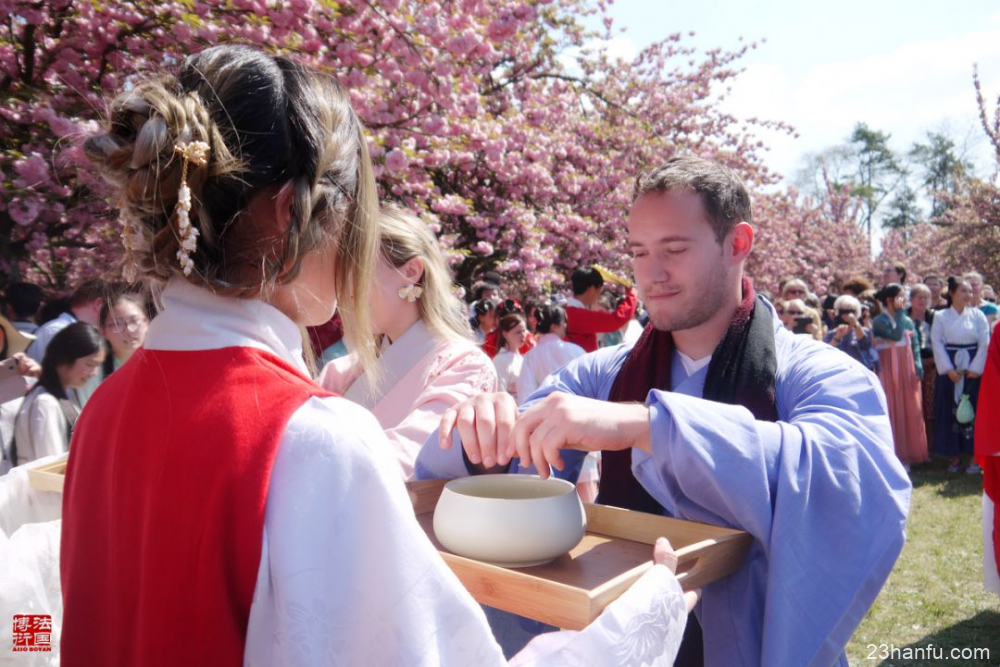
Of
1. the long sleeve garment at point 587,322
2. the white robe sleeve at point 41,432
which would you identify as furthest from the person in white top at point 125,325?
the long sleeve garment at point 587,322

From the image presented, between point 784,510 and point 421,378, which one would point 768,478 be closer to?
point 784,510

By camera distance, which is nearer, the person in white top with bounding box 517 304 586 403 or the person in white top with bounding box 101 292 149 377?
the person in white top with bounding box 101 292 149 377

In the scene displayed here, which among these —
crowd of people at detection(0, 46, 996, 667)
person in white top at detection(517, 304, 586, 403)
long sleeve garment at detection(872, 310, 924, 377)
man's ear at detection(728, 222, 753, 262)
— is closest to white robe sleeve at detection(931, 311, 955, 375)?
long sleeve garment at detection(872, 310, 924, 377)

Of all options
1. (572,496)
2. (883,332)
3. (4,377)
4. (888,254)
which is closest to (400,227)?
(572,496)

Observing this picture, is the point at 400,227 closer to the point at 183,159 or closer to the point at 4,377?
the point at 183,159

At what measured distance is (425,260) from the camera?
7.99ft

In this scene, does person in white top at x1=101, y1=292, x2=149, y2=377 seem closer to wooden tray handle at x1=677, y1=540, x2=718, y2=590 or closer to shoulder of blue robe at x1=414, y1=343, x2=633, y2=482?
shoulder of blue robe at x1=414, y1=343, x2=633, y2=482

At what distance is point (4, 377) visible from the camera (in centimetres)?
315

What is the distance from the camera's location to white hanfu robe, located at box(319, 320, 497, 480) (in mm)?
2172

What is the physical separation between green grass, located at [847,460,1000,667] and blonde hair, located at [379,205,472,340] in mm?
2613

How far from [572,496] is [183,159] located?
27.0 inches

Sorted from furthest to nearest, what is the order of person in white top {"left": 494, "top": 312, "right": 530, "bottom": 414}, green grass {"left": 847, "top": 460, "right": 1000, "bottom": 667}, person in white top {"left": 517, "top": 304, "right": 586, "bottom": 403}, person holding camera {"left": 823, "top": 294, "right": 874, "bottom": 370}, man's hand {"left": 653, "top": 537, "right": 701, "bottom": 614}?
1. person holding camera {"left": 823, "top": 294, "right": 874, "bottom": 370}
2. person in white top {"left": 494, "top": 312, "right": 530, "bottom": 414}
3. person in white top {"left": 517, "top": 304, "right": 586, "bottom": 403}
4. green grass {"left": 847, "top": 460, "right": 1000, "bottom": 667}
5. man's hand {"left": 653, "top": 537, "right": 701, "bottom": 614}

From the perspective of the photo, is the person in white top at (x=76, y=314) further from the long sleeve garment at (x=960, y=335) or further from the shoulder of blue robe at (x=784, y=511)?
the long sleeve garment at (x=960, y=335)

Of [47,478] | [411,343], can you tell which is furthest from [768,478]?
[411,343]
